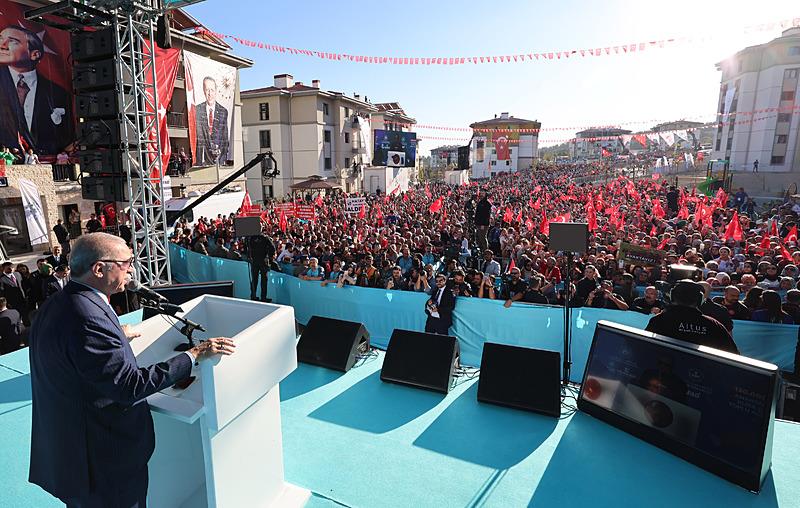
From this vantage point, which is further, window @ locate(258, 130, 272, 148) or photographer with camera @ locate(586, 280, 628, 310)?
window @ locate(258, 130, 272, 148)

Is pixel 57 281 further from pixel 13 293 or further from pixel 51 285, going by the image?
pixel 13 293

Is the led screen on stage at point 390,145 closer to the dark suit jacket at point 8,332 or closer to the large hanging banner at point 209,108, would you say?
the large hanging banner at point 209,108

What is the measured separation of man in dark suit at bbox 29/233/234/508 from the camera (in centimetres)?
212

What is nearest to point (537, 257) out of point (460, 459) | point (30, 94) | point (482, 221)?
point (482, 221)

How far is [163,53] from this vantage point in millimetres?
11969

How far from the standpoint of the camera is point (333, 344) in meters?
6.15

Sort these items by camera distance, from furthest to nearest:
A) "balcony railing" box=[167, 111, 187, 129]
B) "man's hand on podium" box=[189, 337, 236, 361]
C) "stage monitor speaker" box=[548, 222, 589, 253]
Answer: "balcony railing" box=[167, 111, 187, 129], "stage monitor speaker" box=[548, 222, 589, 253], "man's hand on podium" box=[189, 337, 236, 361]

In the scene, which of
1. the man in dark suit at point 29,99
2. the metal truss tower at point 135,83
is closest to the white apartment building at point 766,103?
the metal truss tower at point 135,83

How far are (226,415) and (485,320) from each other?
17.8 ft

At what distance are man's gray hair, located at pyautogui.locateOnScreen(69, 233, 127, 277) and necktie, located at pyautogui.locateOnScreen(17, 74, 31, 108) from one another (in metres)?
20.3

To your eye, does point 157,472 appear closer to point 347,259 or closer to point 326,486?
point 326,486

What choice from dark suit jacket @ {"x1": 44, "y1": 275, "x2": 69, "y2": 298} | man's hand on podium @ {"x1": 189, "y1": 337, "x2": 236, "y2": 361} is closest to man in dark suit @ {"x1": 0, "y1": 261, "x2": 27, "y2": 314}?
dark suit jacket @ {"x1": 44, "y1": 275, "x2": 69, "y2": 298}

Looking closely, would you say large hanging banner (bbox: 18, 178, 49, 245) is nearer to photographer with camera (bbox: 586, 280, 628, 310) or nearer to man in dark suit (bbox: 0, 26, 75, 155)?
man in dark suit (bbox: 0, 26, 75, 155)

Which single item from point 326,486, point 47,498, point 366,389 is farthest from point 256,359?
point 366,389
